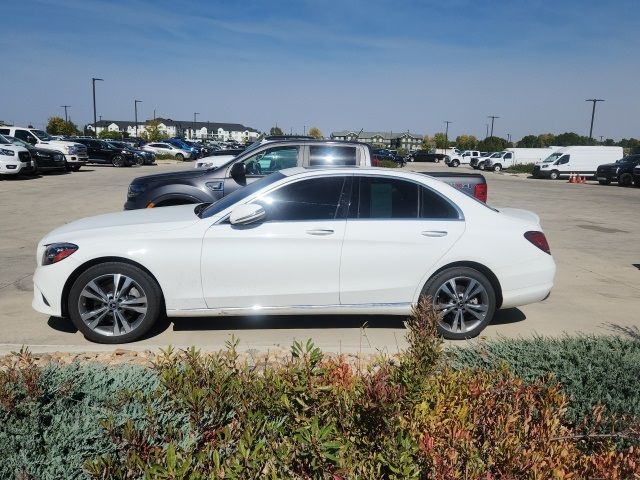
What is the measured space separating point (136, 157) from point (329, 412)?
3563cm

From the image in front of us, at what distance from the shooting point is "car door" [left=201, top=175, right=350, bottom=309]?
4.82m

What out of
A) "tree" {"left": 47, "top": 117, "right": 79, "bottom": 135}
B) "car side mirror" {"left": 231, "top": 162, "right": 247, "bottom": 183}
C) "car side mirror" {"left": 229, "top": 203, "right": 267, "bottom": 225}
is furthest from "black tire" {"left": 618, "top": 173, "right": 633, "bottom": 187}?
"tree" {"left": 47, "top": 117, "right": 79, "bottom": 135}

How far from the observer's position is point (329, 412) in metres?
2.54

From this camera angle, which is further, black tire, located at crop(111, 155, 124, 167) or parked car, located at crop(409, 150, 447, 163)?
parked car, located at crop(409, 150, 447, 163)

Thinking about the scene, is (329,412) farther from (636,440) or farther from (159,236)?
(159,236)

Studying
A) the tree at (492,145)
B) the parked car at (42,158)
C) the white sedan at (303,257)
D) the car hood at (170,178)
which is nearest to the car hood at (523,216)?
the white sedan at (303,257)

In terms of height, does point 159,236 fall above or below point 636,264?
above

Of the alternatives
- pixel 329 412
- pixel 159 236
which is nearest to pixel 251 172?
pixel 159 236

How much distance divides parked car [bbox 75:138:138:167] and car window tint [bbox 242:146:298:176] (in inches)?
1087

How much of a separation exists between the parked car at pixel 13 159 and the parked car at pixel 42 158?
0.36 m

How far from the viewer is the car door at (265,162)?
8.15 metres

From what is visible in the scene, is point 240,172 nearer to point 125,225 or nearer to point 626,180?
point 125,225

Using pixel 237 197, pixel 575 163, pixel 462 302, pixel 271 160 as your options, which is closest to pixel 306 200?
pixel 237 197

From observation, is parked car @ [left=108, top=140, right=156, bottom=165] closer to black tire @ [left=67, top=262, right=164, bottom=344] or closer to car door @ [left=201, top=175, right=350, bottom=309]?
black tire @ [left=67, top=262, right=164, bottom=344]
